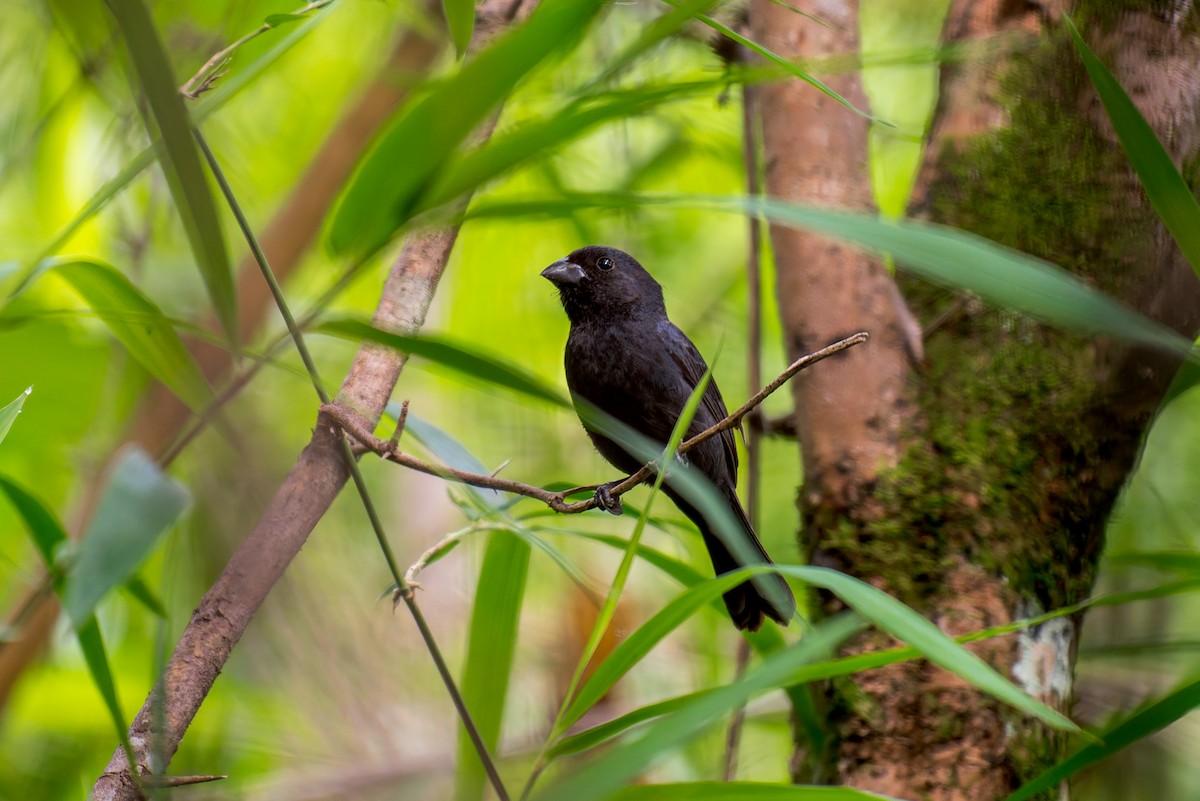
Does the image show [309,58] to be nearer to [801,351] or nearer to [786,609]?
[801,351]

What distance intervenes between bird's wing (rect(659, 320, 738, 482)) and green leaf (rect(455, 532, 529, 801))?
1.23 m

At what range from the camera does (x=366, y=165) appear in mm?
1285

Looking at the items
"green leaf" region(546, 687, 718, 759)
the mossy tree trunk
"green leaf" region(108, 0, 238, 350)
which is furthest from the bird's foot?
"green leaf" region(108, 0, 238, 350)

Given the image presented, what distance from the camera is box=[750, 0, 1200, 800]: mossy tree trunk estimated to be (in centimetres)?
226

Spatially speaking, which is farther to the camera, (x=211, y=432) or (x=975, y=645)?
(x=975, y=645)

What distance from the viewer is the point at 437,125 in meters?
1.21

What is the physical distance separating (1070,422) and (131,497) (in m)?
2.11

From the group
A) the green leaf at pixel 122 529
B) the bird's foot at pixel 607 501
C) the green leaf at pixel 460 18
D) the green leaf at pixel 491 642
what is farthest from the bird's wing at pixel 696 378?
the green leaf at pixel 122 529

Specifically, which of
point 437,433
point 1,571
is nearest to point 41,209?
point 1,571

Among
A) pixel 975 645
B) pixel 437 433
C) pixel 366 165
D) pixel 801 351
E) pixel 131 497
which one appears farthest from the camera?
pixel 801 351

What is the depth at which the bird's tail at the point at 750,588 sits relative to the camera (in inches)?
75.4

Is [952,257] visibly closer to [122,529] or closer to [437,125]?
[437,125]

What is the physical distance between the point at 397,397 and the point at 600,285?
5.31ft

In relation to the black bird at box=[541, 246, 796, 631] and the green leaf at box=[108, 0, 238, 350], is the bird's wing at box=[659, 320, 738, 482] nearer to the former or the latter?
the black bird at box=[541, 246, 796, 631]
